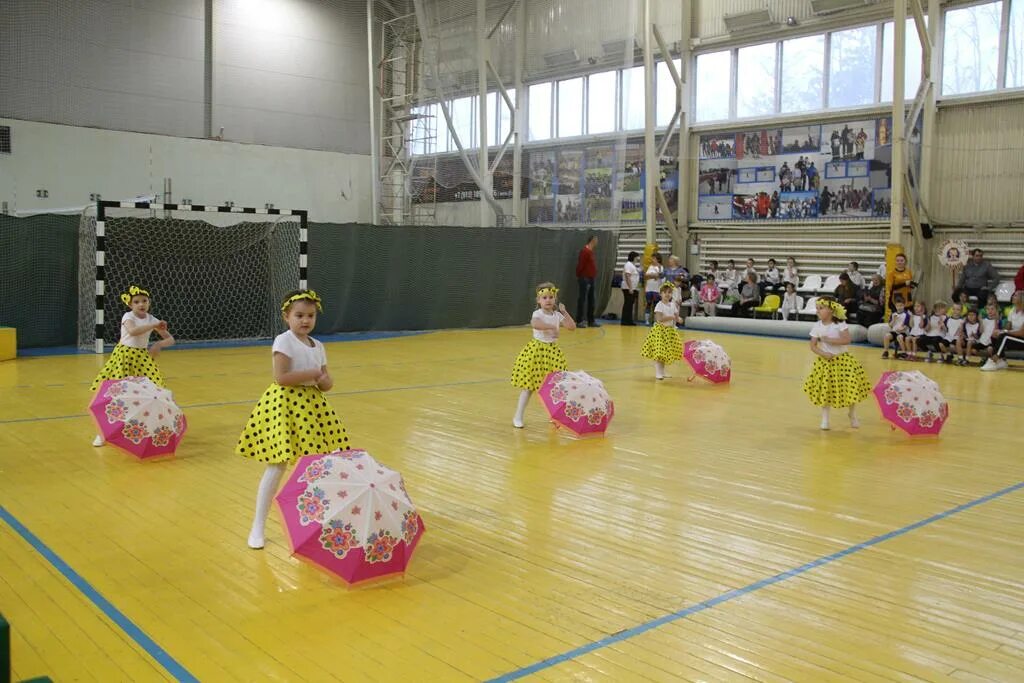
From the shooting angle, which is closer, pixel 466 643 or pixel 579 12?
pixel 466 643

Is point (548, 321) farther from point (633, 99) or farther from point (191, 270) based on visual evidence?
point (633, 99)

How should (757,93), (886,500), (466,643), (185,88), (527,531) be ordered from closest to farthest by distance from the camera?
(466,643)
(527,531)
(886,500)
(757,93)
(185,88)

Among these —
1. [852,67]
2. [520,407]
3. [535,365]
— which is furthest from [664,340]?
[852,67]

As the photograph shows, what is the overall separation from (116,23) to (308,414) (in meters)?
20.0

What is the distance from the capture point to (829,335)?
8148 millimetres

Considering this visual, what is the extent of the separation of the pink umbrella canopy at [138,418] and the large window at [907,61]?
16.5m

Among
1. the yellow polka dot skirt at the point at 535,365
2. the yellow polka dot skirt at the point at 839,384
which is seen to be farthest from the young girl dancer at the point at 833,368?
the yellow polka dot skirt at the point at 535,365

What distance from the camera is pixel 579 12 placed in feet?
62.4

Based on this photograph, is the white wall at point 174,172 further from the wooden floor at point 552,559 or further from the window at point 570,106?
the wooden floor at point 552,559

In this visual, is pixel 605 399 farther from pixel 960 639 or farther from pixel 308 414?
pixel 960 639

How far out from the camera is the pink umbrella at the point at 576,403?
7.61 m

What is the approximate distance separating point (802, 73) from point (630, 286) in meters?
6.25

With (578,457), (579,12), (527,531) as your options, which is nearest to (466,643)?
(527,531)

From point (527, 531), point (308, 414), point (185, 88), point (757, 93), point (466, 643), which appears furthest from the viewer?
point (185, 88)
